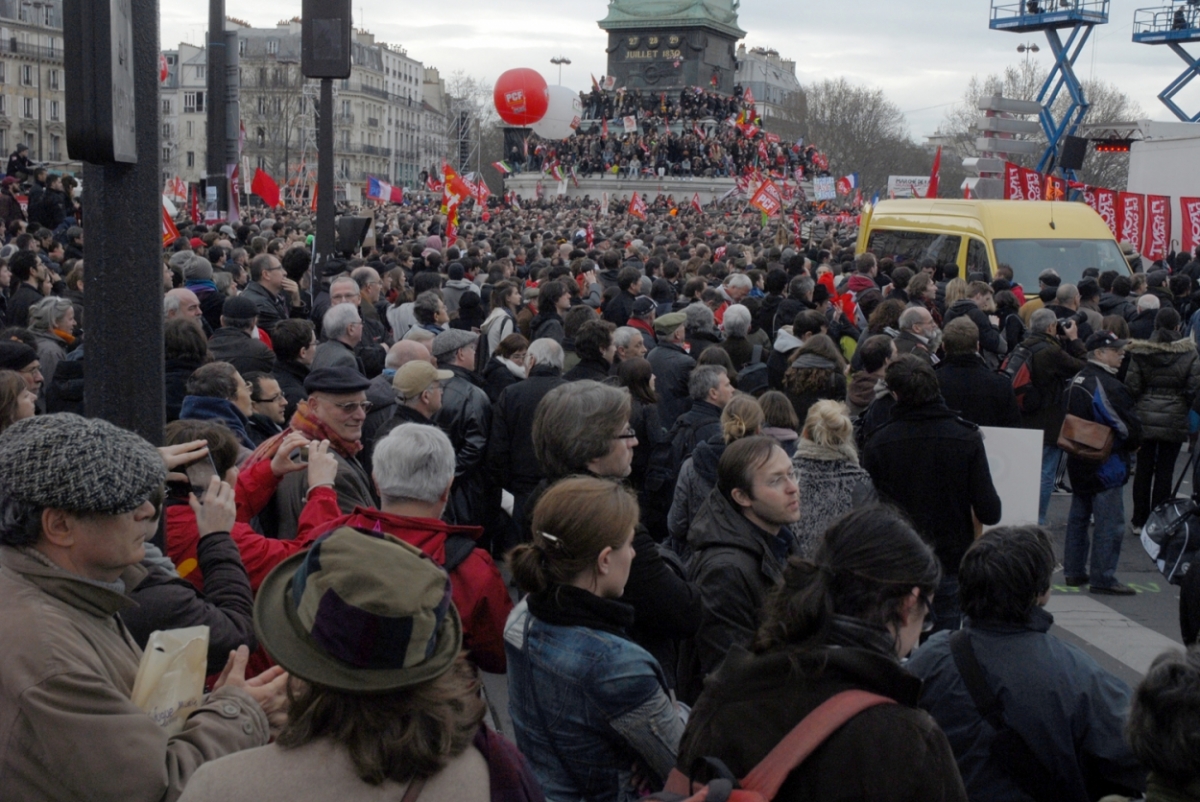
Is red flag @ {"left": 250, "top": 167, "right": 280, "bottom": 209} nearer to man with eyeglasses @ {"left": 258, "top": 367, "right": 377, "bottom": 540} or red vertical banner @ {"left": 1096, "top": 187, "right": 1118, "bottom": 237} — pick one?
red vertical banner @ {"left": 1096, "top": 187, "right": 1118, "bottom": 237}

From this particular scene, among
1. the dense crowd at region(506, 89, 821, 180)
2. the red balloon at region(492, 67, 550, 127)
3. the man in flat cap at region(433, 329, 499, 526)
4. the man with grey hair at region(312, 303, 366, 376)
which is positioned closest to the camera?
the man in flat cap at region(433, 329, 499, 526)

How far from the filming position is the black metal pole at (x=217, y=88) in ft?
44.8

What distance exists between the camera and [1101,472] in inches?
298

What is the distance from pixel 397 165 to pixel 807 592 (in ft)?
436

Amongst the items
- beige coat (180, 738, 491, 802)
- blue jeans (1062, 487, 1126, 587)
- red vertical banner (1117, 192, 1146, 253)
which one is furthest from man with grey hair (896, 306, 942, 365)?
red vertical banner (1117, 192, 1146, 253)

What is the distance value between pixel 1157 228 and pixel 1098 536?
44.2ft

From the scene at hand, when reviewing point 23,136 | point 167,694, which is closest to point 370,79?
point 23,136

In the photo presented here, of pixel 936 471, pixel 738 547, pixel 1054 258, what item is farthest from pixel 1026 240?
pixel 738 547

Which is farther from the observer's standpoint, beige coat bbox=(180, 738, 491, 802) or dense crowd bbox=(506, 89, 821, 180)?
dense crowd bbox=(506, 89, 821, 180)

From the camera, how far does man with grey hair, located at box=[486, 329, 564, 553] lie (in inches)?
238

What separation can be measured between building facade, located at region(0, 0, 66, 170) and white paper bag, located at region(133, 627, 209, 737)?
86346mm

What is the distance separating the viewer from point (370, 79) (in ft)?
404

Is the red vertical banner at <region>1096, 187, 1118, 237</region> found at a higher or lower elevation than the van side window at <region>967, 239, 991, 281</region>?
higher

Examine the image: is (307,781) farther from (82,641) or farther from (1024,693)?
(1024,693)
